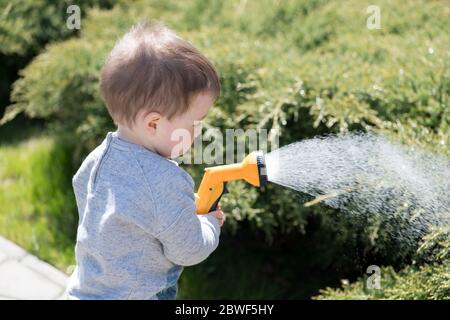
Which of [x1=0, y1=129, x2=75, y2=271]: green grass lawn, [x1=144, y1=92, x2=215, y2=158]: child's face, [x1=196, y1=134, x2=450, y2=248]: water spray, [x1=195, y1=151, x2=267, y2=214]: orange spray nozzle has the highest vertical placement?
[x1=144, y1=92, x2=215, y2=158]: child's face

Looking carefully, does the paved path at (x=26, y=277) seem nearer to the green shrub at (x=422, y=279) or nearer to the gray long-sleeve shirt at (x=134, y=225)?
the gray long-sleeve shirt at (x=134, y=225)

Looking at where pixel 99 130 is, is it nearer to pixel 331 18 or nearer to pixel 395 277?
pixel 331 18

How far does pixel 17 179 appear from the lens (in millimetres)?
4016

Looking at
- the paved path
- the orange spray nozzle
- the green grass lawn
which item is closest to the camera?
the orange spray nozzle

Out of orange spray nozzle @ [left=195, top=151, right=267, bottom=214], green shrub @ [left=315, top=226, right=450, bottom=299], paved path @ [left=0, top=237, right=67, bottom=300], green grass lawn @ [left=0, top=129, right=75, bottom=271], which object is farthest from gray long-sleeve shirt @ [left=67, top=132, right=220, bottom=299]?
green grass lawn @ [left=0, top=129, right=75, bottom=271]

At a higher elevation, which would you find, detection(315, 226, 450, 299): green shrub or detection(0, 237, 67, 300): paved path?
detection(315, 226, 450, 299): green shrub

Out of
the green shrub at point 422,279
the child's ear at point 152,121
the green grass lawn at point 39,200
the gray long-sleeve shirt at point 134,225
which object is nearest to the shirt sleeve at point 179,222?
the gray long-sleeve shirt at point 134,225

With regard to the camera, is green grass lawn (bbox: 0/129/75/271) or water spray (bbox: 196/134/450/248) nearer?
water spray (bbox: 196/134/450/248)

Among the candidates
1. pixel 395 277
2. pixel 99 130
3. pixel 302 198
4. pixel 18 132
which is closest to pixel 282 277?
pixel 302 198

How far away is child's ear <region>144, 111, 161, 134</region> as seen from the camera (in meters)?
1.75

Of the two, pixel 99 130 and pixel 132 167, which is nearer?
pixel 132 167

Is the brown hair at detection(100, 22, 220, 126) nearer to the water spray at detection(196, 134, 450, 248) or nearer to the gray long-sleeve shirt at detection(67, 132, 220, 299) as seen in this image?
the gray long-sleeve shirt at detection(67, 132, 220, 299)

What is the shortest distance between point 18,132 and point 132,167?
10.9 feet

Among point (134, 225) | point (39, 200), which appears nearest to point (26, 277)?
point (39, 200)
